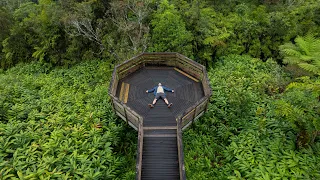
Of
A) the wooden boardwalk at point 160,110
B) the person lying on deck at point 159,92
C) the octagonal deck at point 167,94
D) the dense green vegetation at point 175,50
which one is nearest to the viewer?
the wooden boardwalk at point 160,110

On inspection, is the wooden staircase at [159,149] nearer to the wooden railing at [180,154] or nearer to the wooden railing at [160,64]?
the wooden railing at [180,154]

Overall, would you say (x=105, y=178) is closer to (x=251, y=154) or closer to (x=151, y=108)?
(x=151, y=108)

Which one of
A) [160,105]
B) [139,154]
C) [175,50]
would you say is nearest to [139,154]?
[139,154]

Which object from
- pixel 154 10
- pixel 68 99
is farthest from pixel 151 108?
pixel 154 10

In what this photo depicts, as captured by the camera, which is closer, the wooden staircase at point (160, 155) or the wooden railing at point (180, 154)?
the wooden railing at point (180, 154)

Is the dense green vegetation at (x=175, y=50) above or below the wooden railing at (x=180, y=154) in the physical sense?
→ above

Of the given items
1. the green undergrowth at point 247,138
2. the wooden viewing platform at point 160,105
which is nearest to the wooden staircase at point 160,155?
the wooden viewing platform at point 160,105

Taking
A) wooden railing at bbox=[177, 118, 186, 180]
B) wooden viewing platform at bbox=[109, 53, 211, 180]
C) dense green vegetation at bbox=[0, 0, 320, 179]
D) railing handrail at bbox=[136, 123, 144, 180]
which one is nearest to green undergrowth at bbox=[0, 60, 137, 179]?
dense green vegetation at bbox=[0, 0, 320, 179]

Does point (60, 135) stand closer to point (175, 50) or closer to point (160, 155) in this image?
point (160, 155)
